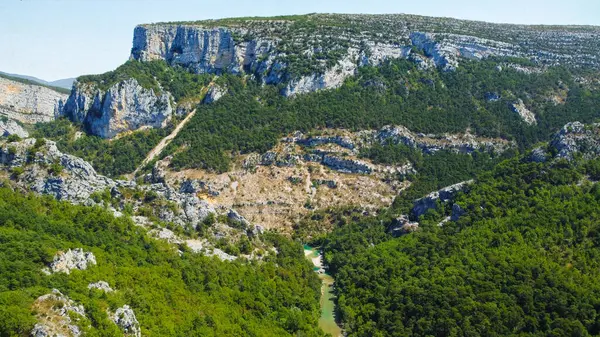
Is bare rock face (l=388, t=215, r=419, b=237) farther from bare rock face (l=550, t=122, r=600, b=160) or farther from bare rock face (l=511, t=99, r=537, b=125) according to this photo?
bare rock face (l=511, t=99, r=537, b=125)

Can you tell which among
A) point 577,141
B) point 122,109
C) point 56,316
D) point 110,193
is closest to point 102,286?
point 56,316

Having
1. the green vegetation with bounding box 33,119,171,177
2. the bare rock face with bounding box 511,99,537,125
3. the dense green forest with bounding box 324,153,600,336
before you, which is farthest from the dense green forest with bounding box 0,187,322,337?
the bare rock face with bounding box 511,99,537,125

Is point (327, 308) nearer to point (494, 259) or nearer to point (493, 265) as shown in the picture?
point (493, 265)

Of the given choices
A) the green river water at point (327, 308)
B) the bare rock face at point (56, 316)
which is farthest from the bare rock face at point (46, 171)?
the green river water at point (327, 308)

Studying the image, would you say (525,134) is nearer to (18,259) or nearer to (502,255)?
(502,255)

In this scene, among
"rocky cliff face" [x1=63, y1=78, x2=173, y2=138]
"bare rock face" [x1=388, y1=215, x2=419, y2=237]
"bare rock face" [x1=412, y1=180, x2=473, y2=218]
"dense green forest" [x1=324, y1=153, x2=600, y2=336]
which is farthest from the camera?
"rocky cliff face" [x1=63, y1=78, x2=173, y2=138]

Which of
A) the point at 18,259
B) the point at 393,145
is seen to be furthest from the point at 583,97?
the point at 18,259

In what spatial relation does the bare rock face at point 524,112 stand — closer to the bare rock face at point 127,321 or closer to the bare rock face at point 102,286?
the bare rock face at point 102,286
